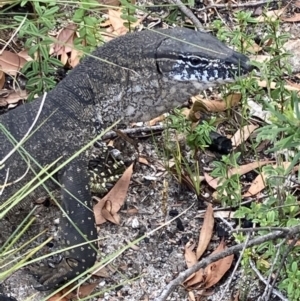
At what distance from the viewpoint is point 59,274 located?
3924 millimetres

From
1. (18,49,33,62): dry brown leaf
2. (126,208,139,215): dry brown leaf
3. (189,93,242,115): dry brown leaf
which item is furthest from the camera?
(18,49,33,62): dry brown leaf

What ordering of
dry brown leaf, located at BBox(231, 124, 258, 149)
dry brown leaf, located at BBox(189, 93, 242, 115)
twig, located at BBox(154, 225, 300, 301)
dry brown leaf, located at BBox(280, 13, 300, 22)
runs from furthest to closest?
1. dry brown leaf, located at BBox(280, 13, 300, 22)
2. dry brown leaf, located at BBox(189, 93, 242, 115)
3. dry brown leaf, located at BBox(231, 124, 258, 149)
4. twig, located at BBox(154, 225, 300, 301)

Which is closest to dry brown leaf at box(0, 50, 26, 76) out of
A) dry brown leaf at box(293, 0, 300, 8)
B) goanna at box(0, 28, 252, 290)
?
goanna at box(0, 28, 252, 290)

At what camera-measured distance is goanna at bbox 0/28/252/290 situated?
391cm

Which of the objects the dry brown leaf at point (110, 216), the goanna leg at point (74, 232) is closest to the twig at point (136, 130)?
the dry brown leaf at point (110, 216)

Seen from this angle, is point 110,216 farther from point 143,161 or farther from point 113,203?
point 143,161

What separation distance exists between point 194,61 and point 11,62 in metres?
1.45

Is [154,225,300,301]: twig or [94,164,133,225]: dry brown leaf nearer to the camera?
[154,225,300,301]: twig

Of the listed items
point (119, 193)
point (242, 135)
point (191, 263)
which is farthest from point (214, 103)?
point (191, 263)

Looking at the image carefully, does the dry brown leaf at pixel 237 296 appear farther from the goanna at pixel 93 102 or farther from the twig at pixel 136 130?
the twig at pixel 136 130

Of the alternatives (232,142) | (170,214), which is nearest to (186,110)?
(232,142)

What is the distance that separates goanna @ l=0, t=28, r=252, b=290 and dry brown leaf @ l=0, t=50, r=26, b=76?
863 millimetres

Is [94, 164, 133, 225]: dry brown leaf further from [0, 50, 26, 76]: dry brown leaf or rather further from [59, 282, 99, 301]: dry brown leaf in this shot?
[0, 50, 26, 76]: dry brown leaf

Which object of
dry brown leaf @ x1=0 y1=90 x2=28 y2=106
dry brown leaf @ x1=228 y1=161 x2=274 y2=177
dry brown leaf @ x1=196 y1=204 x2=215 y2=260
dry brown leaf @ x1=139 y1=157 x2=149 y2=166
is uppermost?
dry brown leaf @ x1=0 y1=90 x2=28 y2=106
